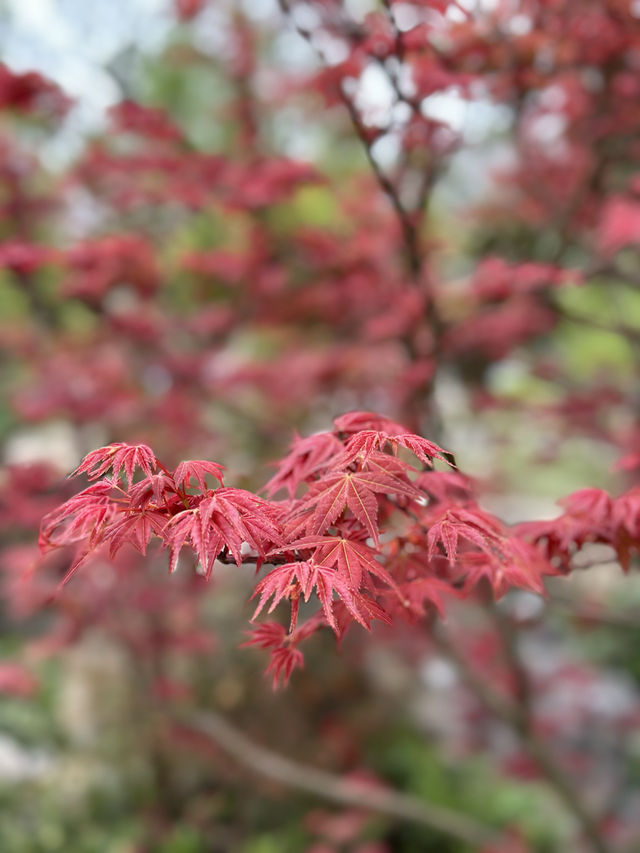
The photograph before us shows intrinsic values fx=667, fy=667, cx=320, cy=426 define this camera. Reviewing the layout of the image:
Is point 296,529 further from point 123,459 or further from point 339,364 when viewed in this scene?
point 339,364

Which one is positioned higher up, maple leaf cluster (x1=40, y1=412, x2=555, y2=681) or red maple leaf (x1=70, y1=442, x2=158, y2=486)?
red maple leaf (x1=70, y1=442, x2=158, y2=486)

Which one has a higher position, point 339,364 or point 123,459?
point 339,364

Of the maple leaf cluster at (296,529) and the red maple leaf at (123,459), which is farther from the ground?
the red maple leaf at (123,459)

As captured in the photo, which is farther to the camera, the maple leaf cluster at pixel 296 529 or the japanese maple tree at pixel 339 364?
the japanese maple tree at pixel 339 364

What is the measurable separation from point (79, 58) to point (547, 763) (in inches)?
188

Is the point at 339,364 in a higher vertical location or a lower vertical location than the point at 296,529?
higher

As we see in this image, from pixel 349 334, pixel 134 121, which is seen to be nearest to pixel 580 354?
pixel 349 334

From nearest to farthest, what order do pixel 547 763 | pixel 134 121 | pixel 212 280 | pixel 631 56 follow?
pixel 547 763 → pixel 134 121 → pixel 631 56 → pixel 212 280

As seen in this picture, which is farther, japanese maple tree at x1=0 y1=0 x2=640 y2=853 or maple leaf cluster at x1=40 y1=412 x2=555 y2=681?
japanese maple tree at x1=0 y1=0 x2=640 y2=853

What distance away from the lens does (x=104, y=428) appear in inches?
170

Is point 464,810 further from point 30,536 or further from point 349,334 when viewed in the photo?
point 30,536

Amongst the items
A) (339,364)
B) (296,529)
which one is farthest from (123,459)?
(339,364)

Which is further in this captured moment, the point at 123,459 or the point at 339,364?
the point at 339,364

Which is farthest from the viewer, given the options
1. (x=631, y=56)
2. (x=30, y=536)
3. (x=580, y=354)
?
(x=580, y=354)
